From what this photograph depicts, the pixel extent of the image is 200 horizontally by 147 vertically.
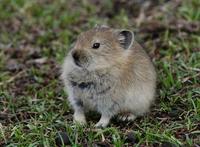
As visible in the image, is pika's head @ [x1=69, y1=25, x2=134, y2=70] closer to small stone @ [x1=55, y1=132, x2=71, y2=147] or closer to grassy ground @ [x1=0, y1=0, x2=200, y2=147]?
grassy ground @ [x1=0, y1=0, x2=200, y2=147]

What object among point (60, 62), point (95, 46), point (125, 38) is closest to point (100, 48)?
point (95, 46)

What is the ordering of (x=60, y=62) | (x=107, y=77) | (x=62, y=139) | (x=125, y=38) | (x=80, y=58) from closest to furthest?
(x=62, y=139)
(x=80, y=58)
(x=107, y=77)
(x=125, y=38)
(x=60, y=62)

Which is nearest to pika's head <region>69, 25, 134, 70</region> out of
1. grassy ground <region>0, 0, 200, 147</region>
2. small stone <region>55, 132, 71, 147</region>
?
grassy ground <region>0, 0, 200, 147</region>

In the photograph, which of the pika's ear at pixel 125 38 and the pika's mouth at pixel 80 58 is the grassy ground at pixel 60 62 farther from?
→ the pika's ear at pixel 125 38

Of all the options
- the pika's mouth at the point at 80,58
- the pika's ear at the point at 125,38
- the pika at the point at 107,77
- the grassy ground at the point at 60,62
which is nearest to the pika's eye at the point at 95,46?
the pika at the point at 107,77

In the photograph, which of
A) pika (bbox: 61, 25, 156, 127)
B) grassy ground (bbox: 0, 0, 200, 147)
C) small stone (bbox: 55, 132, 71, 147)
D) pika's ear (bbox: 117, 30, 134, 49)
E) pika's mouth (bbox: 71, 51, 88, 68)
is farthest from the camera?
pika's ear (bbox: 117, 30, 134, 49)

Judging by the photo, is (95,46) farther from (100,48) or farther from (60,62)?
(60,62)
